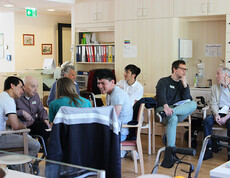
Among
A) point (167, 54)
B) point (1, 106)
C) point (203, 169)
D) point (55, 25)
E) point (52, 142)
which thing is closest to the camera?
point (52, 142)

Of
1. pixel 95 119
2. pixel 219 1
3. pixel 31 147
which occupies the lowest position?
pixel 31 147

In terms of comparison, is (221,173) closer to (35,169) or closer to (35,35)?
(35,169)

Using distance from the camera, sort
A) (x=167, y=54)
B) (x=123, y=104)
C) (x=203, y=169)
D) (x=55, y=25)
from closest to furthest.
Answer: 1. (x=123, y=104)
2. (x=203, y=169)
3. (x=167, y=54)
4. (x=55, y=25)

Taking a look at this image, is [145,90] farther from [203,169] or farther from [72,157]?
[72,157]

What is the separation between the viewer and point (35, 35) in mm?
10516

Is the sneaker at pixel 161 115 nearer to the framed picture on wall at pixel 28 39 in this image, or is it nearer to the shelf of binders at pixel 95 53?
the shelf of binders at pixel 95 53

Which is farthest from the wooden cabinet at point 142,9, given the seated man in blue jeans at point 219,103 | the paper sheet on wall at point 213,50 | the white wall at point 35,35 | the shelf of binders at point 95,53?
the white wall at point 35,35

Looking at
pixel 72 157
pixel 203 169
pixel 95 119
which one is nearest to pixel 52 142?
pixel 72 157

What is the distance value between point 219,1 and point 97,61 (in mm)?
2777

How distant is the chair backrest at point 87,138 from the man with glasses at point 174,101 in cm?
215

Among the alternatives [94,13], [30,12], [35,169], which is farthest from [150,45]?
[35,169]

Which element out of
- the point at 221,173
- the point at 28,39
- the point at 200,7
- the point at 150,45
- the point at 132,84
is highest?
the point at 200,7

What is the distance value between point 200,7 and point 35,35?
18.5ft

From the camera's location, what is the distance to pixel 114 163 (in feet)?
10.8
